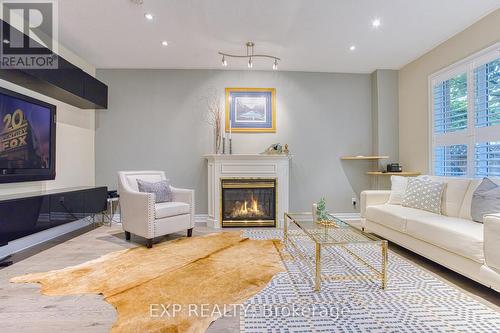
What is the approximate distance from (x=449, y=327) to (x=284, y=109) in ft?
11.8

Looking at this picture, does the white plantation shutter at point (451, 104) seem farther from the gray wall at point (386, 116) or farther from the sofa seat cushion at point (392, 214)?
the sofa seat cushion at point (392, 214)

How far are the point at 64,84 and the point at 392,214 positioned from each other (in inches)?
164

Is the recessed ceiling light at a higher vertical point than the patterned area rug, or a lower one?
higher

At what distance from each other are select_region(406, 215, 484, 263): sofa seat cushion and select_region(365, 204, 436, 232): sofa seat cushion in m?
0.10

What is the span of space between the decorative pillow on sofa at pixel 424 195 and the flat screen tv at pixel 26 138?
4474 mm

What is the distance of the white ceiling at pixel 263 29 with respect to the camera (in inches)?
107

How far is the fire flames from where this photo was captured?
410 centimetres

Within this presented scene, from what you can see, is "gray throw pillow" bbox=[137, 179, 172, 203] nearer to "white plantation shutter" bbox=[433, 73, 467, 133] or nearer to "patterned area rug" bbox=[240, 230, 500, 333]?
"patterned area rug" bbox=[240, 230, 500, 333]

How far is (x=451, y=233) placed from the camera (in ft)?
6.95

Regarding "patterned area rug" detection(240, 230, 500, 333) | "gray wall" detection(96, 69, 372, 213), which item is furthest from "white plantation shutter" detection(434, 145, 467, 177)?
"patterned area rug" detection(240, 230, 500, 333)

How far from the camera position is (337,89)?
4.56m

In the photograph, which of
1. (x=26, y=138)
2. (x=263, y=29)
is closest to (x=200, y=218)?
(x=26, y=138)

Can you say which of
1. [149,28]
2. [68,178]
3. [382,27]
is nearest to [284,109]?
[382,27]

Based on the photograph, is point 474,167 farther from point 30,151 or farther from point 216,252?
point 30,151
